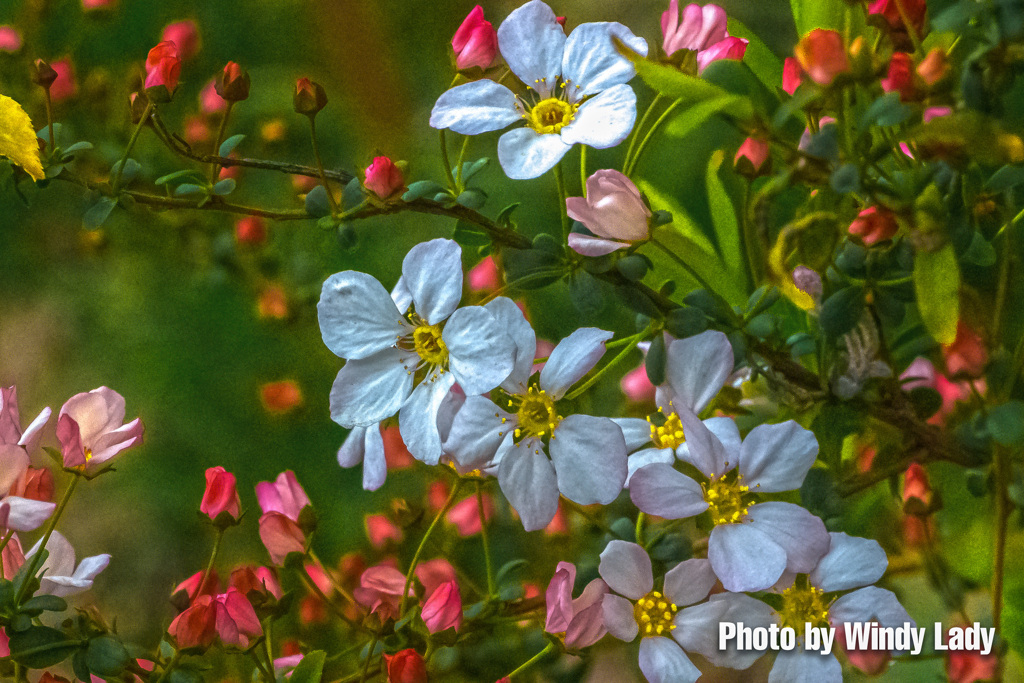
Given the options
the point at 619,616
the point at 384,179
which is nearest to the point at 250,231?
the point at 384,179

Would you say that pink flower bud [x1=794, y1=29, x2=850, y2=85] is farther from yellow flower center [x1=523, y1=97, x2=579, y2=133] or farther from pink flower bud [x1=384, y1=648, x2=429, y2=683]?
pink flower bud [x1=384, y1=648, x2=429, y2=683]

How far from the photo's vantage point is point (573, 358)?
1.17 ft

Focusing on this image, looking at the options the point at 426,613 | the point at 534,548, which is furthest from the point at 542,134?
the point at 534,548

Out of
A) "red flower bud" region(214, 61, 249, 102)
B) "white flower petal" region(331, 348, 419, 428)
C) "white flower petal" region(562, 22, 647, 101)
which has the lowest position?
"white flower petal" region(331, 348, 419, 428)

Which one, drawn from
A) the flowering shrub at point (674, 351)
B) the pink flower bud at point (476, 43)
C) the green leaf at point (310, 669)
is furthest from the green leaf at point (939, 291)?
the green leaf at point (310, 669)

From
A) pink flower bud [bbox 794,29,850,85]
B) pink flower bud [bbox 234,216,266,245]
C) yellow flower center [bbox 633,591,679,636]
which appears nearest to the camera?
pink flower bud [bbox 794,29,850,85]

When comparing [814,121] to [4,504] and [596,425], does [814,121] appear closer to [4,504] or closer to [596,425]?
[596,425]

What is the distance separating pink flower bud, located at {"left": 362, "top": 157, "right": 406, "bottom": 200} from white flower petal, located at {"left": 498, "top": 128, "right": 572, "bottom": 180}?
5cm

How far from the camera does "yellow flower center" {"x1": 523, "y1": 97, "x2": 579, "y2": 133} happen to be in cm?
39

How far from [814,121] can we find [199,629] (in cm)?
36

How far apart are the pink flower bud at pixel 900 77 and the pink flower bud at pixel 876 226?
5 cm

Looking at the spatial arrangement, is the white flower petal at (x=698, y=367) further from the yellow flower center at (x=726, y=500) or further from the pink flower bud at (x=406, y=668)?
the pink flower bud at (x=406, y=668)

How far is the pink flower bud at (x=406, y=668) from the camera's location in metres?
0.41

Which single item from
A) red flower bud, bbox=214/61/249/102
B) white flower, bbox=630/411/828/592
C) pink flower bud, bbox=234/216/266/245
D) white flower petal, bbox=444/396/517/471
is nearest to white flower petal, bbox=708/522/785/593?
white flower, bbox=630/411/828/592
